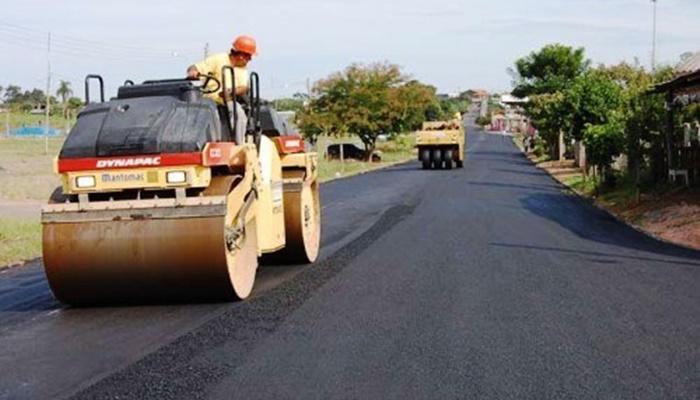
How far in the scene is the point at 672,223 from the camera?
55.3ft

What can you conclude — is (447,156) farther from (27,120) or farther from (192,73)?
(27,120)

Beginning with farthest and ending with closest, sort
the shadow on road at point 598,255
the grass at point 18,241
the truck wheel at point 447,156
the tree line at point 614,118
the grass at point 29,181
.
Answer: the truck wheel at point 447,156 < the tree line at point 614,118 < the grass at point 29,181 < the grass at point 18,241 < the shadow on road at point 598,255

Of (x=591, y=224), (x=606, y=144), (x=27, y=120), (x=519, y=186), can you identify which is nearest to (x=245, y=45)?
(x=591, y=224)

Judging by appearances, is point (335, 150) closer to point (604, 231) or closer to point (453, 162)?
point (453, 162)

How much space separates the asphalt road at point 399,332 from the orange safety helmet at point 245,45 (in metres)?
2.49

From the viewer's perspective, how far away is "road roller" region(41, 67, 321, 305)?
8531 mm

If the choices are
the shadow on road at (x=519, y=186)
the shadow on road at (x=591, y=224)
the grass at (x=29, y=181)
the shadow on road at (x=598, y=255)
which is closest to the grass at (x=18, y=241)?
the grass at (x=29, y=181)

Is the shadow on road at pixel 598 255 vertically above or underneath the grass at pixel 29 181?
underneath

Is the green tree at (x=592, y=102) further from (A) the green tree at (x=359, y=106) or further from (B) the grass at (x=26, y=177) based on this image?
(A) the green tree at (x=359, y=106)

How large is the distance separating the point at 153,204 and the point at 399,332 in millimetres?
2524

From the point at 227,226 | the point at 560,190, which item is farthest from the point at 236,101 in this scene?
the point at 560,190

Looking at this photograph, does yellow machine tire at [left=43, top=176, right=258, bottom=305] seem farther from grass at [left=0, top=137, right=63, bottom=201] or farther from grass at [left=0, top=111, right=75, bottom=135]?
grass at [left=0, top=111, right=75, bottom=135]

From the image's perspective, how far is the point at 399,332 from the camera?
25.4 ft

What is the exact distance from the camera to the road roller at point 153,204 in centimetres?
853
